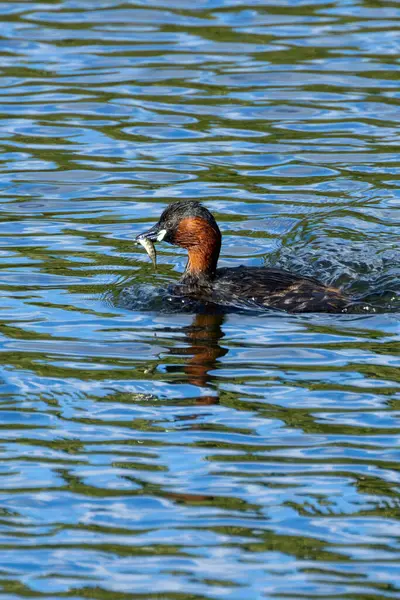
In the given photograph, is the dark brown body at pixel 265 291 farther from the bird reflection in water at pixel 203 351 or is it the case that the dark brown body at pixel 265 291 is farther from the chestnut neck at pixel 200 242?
the bird reflection in water at pixel 203 351

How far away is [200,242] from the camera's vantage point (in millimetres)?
12672

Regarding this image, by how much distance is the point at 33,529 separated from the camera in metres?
7.80

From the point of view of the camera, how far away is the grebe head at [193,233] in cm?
1262

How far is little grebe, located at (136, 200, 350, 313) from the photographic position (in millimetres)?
11906

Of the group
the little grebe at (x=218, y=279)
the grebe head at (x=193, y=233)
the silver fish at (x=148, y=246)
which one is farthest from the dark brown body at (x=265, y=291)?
the silver fish at (x=148, y=246)

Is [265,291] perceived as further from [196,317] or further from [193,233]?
[193,233]

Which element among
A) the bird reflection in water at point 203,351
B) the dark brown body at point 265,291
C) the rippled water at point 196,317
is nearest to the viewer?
the rippled water at point 196,317

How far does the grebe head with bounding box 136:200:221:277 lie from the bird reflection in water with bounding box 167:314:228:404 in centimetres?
84

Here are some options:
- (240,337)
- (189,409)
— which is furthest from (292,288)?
(189,409)

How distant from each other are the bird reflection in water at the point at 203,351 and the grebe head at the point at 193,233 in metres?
0.84

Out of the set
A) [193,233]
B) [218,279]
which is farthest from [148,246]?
[218,279]

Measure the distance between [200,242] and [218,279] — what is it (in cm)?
36

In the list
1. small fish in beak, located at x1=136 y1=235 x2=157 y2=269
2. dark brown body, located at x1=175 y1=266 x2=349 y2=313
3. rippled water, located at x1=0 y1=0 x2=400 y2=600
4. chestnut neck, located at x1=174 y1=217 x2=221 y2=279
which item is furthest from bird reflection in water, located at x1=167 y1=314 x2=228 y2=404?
small fish in beak, located at x1=136 y1=235 x2=157 y2=269

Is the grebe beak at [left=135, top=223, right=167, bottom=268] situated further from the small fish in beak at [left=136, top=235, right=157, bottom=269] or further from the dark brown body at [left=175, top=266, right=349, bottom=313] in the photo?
the dark brown body at [left=175, top=266, right=349, bottom=313]
